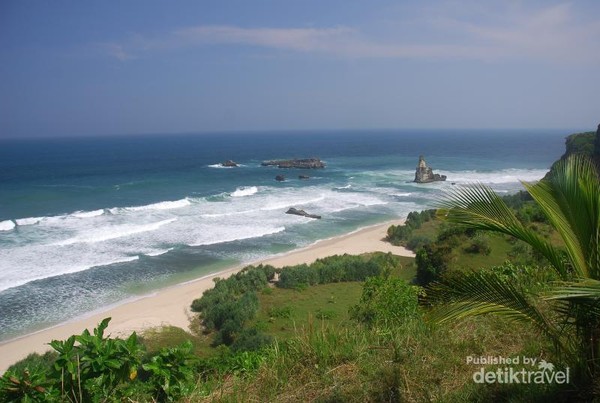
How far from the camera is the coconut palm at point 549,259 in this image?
3568mm

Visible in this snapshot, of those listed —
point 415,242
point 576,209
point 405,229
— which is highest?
point 576,209

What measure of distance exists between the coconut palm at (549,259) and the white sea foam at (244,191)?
4809cm

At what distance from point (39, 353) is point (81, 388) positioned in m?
14.9

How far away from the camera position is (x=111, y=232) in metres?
34.1

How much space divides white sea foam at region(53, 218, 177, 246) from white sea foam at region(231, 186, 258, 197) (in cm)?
1512

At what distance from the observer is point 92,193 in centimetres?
5147

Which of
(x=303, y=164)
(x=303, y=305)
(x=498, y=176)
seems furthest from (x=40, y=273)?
(x=498, y=176)

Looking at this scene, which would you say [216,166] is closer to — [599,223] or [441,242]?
[441,242]

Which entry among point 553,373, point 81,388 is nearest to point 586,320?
point 553,373

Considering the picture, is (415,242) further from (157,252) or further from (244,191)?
(244,191)

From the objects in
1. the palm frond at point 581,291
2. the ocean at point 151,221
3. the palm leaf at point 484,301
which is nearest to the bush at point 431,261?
the ocean at point 151,221

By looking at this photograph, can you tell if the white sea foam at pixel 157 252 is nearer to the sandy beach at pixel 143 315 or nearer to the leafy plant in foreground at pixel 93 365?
the sandy beach at pixel 143 315

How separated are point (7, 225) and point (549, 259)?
4199cm

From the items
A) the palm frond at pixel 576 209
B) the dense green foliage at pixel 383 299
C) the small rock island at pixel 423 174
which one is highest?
the palm frond at pixel 576 209
